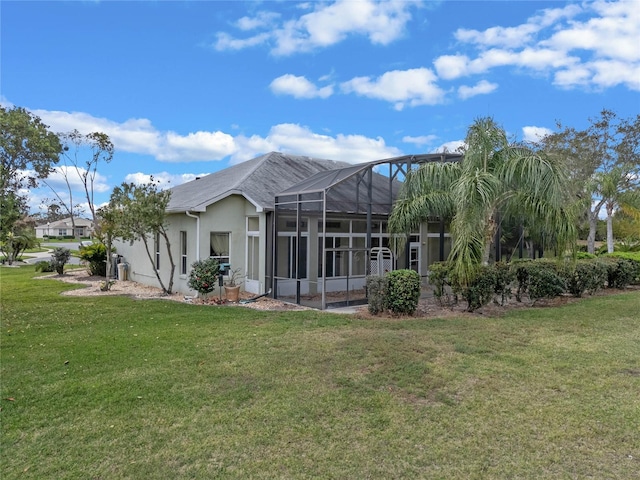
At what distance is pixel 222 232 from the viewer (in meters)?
13.4

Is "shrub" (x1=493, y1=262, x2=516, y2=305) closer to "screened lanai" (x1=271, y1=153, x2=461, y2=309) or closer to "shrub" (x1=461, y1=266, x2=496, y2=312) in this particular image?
"shrub" (x1=461, y1=266, x2=496, y2=312)

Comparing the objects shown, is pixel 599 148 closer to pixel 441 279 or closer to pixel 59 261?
pixel 441 279

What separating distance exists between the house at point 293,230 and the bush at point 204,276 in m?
0.94

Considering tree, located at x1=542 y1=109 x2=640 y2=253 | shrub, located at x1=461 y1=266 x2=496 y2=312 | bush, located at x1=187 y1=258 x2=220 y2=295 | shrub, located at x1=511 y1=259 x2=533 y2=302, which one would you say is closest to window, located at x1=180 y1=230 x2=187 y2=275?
bush, located at x1=187 y1=258 x2=220 y2=295

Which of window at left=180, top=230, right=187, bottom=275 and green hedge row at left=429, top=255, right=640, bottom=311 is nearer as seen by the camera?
green hedge row at left=429, top=255, right=640, bottom=311

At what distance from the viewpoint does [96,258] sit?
18.9 meters

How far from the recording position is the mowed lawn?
136 inches

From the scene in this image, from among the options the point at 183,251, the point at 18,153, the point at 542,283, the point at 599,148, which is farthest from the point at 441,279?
the point at 599,148

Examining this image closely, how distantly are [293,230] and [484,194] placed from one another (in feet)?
19.8

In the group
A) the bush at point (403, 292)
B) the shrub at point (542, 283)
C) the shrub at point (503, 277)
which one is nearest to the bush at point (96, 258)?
the bush at point (403, 292)

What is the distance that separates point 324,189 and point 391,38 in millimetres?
6322

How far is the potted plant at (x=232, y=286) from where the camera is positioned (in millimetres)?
12383

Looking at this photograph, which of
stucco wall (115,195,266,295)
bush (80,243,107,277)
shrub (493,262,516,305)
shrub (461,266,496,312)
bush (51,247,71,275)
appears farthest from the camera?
bush (51,247,71,275)

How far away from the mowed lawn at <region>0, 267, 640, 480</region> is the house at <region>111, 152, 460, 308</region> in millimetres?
4346
